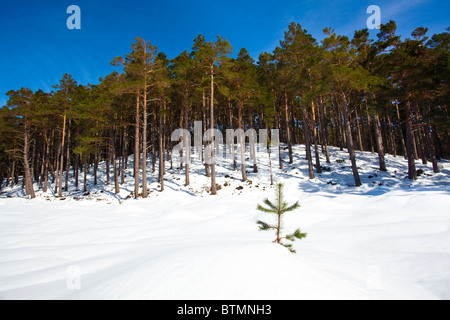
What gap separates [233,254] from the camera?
9.14 feet

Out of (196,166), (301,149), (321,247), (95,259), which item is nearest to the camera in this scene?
(95,259)

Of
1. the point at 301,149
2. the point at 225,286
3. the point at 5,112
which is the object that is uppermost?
the point at 5,112

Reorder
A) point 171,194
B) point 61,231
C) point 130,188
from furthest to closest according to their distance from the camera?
point 130,188, point 171,194, point 61,231

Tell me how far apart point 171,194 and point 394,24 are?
22.8 metres

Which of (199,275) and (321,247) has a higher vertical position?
(199,275)

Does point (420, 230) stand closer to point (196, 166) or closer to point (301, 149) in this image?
point (196, 166)

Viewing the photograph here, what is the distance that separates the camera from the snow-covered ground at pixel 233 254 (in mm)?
2146

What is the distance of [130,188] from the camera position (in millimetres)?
18797

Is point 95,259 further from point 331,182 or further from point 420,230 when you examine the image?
point 331,182

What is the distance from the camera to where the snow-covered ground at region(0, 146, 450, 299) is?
2146 millimetres

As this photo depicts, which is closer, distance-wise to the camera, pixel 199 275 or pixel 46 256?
pixel 199 275

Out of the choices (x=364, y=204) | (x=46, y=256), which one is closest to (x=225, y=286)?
(x=46, y=256)

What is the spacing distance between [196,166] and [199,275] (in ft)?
68.5

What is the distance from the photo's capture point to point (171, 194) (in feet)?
50.0
